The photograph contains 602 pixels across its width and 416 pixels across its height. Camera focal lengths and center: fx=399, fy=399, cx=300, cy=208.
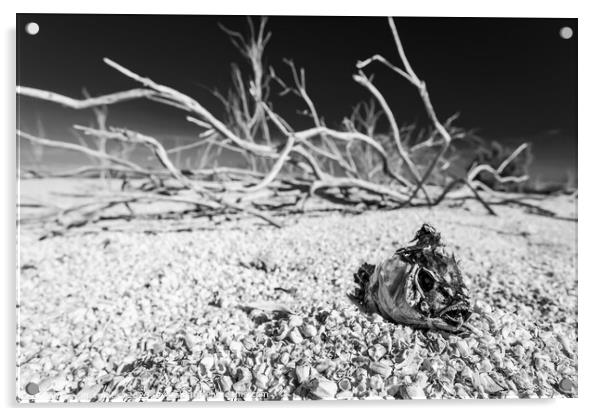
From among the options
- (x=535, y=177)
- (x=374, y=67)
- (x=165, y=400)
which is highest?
(x=374, y=67)

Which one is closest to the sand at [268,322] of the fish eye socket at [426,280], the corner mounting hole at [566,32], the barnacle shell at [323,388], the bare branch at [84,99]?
the barnacle shell at [323,388]

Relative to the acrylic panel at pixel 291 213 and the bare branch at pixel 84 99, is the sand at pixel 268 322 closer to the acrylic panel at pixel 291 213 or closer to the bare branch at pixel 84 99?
the acrylic panel at pixel 291 213

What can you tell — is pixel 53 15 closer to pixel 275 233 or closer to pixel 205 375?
pixel 275 233

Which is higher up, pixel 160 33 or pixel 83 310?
pixel 160 33

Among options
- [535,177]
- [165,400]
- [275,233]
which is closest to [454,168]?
[535,177]

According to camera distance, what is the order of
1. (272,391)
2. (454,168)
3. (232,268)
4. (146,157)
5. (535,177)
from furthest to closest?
(454,168)
(535,177)
(146,157)
(232,268)
(272,391)

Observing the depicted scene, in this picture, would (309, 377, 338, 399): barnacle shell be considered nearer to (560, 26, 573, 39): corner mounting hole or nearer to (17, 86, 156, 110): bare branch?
(17, 86, 156, 110): bare branch

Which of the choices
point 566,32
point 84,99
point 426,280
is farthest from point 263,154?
point 566,32
